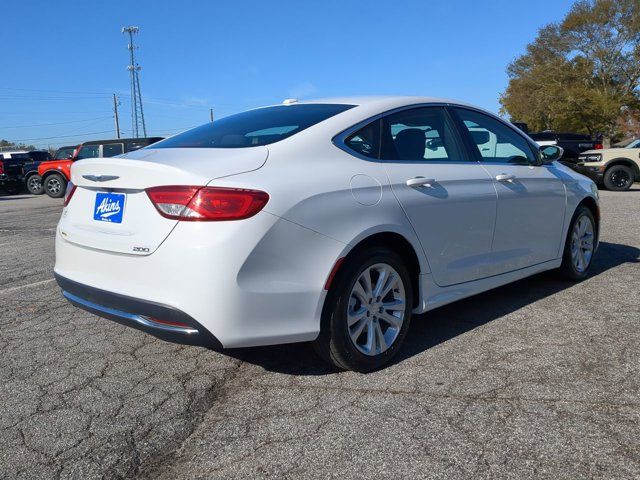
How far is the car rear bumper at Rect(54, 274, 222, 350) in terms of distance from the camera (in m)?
2.75

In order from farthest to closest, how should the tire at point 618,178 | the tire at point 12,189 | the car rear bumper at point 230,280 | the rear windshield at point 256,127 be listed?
the tire at point 12,189, the tire at point 618,178, the rear windshield at point 256,127, the car rear bumper at point 230,280

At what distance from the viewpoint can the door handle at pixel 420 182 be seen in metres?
3.46

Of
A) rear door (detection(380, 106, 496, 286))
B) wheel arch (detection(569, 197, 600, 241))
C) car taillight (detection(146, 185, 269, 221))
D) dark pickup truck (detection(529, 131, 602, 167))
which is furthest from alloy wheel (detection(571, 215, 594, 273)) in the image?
dark pickup truck (detection(529, 131, 602, 167))

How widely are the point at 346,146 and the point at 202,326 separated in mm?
1304

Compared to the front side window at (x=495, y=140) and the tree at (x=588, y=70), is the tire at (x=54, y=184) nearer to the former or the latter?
the front side window at (x=495, y=140)

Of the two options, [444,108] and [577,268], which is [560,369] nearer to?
[444,108]

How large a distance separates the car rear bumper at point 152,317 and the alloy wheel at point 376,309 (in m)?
0.82

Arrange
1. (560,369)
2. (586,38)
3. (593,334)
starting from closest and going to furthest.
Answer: (560,369) < (593,334) < (586,38)

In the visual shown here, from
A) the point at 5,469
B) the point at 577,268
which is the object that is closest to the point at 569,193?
the point at 577,268

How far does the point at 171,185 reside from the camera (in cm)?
279

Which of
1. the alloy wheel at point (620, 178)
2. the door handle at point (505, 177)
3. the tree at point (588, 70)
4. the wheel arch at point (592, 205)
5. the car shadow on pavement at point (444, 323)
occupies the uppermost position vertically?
the tree at point (588, 70)

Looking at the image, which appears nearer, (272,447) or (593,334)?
(272,447)

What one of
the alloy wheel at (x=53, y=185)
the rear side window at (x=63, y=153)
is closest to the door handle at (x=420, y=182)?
the alloy wheel at (x=53, y=185)

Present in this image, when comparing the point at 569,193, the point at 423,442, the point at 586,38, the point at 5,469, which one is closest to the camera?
the point at 5,469
